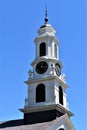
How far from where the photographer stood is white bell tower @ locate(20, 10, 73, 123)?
53875 mm

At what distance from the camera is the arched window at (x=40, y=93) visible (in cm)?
5531

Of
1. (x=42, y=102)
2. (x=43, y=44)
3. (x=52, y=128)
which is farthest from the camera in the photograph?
(x=43, y=44)

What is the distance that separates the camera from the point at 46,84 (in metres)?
55.9

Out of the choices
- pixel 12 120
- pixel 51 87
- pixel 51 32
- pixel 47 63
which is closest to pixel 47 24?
pixel 51 32

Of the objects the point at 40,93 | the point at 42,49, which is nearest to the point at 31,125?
the point at 40,93

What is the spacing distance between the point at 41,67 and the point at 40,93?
12.5 feet

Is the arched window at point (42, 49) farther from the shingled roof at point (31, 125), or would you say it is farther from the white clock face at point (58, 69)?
the shingled roof at point (31, 125)

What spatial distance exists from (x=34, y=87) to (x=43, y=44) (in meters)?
6.54

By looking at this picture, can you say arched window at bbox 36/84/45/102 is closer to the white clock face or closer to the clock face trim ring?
the clock face trim ring

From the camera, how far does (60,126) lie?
173ft

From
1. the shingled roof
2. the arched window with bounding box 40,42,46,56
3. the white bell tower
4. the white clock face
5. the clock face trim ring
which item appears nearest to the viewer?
the shingled roof

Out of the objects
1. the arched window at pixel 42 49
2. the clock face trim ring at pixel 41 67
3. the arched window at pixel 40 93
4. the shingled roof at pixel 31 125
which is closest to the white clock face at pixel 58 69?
the clock face trim ring at pixel 41 67

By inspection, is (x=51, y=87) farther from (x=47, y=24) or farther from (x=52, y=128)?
(x=47, y=24)

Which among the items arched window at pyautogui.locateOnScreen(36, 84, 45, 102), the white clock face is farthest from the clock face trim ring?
arched window at pyautogui.locateOnScreen(36, 84, 45, 102)
